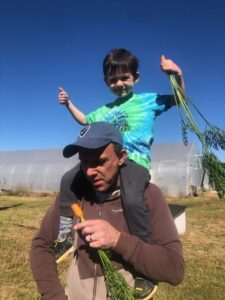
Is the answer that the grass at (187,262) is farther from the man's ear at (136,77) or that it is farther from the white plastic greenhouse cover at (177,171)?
the white plastic greenhouse cover at (177,171)

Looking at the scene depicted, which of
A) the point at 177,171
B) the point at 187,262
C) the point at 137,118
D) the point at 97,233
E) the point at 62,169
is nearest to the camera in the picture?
the point at 97,233

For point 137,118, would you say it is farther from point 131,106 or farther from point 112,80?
point 112,80

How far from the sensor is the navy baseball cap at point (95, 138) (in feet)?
7.30

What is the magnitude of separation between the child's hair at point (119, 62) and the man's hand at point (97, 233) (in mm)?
1858

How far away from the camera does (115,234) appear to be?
6.88ft

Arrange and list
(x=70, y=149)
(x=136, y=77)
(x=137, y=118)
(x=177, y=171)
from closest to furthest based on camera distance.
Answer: (x=70, y=149)
(x=137, y=118)
(x=136, y=77)
(x=177, y=171)

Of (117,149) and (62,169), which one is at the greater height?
(62,169)

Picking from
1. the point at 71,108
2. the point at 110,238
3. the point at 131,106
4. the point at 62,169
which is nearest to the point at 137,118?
the point at 131,106

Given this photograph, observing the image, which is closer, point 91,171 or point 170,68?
point 91,171

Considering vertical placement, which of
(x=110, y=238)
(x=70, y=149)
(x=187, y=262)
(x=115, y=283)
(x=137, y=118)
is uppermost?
(x=137, y=118)

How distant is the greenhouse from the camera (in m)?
23.9

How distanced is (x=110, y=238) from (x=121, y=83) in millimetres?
1895

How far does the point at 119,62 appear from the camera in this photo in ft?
11.7

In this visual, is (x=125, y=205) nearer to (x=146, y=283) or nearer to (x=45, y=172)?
(x=146, y=283)
